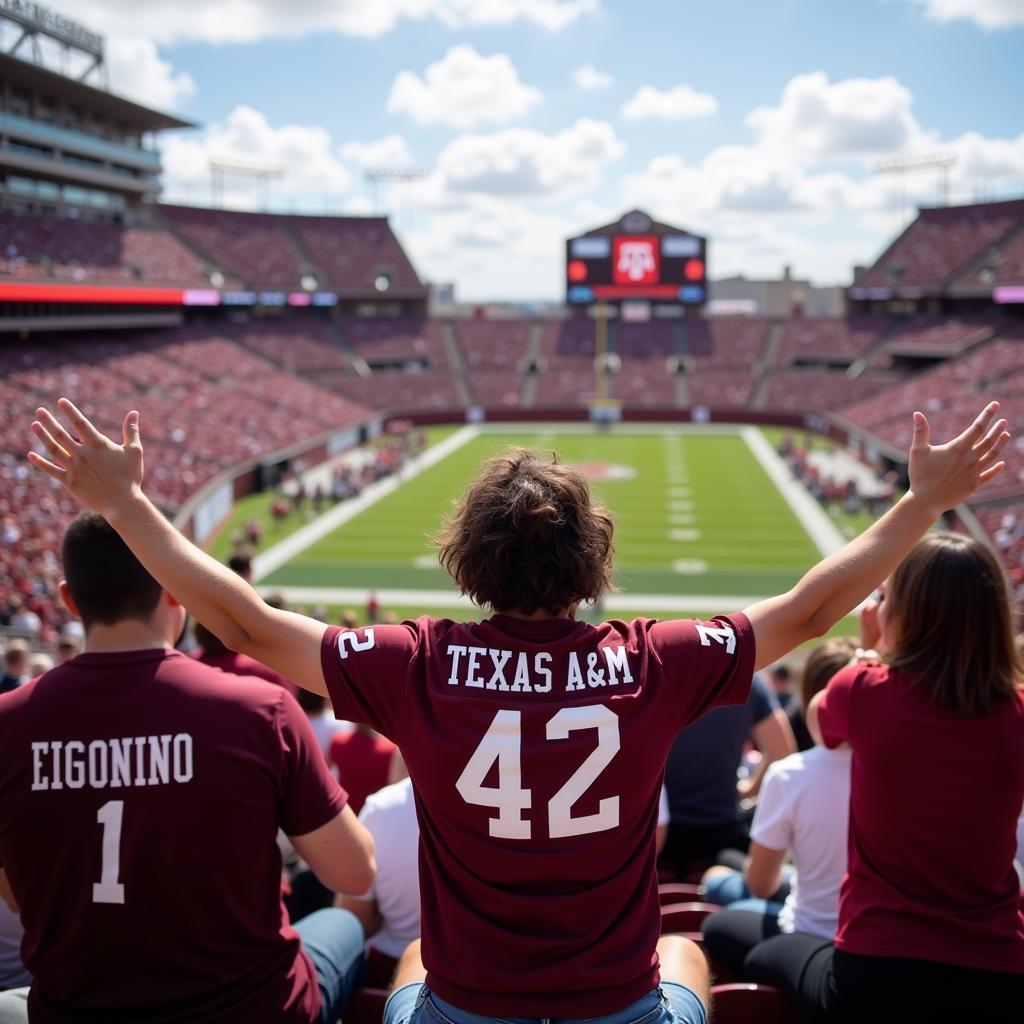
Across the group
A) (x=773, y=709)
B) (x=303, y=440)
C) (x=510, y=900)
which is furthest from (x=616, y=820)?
(x=303, y=440)

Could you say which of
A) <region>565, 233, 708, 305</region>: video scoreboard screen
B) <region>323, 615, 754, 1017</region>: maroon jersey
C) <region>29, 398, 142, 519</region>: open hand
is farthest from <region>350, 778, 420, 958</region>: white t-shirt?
<region>565, 233, 708, 305</region>: video scoreboard screen

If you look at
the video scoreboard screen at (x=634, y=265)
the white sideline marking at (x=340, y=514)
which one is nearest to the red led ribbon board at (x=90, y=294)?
the white sideline marking at (x=340, y=514)

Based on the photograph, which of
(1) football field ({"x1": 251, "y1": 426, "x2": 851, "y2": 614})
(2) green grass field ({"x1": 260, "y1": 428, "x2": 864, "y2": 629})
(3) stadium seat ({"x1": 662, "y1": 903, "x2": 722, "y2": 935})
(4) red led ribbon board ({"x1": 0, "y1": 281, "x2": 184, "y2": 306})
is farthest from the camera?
(4) red led ribbon board ({"x1": 0, "y1": 281, "x2": 184, "y2": 306})

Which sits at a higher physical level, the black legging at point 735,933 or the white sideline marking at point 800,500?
the black legging at point 735,933

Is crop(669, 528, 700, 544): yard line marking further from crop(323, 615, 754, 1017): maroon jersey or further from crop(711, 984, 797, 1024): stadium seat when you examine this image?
crop(323, 615, 754, 1017): maroon jersey

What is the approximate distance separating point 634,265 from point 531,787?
56.6 meters

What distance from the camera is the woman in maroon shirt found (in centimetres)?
258

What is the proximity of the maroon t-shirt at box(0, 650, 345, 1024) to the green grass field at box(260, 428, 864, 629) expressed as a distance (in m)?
13.7

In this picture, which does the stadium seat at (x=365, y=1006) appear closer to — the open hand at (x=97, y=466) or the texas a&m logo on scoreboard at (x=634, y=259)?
the open hand at (x=97, y=466)

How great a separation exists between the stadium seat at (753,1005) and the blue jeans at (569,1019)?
78cm

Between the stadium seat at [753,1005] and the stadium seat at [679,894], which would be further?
the stadium seat at [679,894]

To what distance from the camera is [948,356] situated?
47.2 meters

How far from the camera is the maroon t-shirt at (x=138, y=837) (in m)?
2.36

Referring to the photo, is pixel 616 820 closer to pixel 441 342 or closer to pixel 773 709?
pixel 773 709
